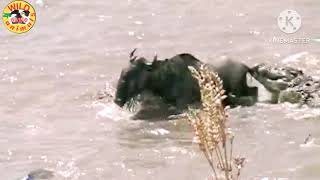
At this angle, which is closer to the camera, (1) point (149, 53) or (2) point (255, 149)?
(2) point (255, 149)

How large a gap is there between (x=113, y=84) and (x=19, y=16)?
331 cm

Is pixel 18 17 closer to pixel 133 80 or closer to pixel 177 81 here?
pixel 133 80

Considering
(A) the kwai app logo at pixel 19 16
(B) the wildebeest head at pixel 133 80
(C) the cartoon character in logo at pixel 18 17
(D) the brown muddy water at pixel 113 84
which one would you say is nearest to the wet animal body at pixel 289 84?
(D) the brown muddy water at pixel 113 84

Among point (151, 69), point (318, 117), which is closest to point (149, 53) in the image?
point (151, 69)

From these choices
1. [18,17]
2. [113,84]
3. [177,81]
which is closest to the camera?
[177,81]

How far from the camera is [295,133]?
5168mm

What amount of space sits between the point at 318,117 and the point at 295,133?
357 mm

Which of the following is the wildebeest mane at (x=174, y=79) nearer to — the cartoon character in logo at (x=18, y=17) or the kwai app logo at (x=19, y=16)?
the kwai app logo at (x=19, y=16)

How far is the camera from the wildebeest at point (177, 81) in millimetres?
6151

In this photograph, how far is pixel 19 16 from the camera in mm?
10008

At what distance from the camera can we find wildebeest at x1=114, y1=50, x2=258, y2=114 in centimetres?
615

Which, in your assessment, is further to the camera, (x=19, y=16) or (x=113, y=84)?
(x=19, y=16)

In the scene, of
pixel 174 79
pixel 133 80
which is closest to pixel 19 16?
pixel 133 80

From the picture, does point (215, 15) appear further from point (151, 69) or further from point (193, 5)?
point (151, 69)
